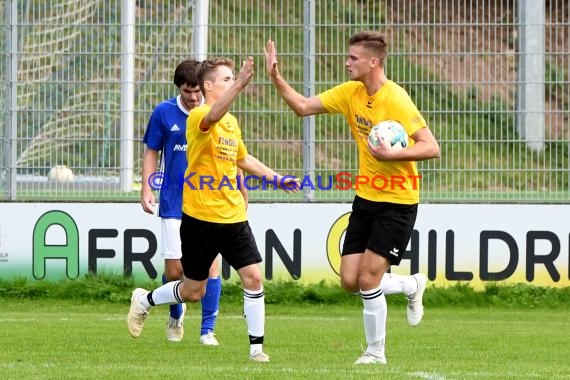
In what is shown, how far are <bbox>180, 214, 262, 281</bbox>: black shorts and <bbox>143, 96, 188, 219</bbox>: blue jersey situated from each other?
4.98 feet

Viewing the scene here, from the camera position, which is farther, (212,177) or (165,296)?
(165,296)

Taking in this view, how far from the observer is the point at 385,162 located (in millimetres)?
8539

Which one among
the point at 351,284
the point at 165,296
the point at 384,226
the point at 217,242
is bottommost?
the point at 165,296

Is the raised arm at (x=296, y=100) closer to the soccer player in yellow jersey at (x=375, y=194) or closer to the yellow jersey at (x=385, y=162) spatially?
the soccer player in yellow jersey at (x=375, y=194)

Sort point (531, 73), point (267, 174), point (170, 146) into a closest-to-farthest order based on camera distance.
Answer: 1. point (267, 174)
2. point (170, 146)
3. point (531, 73)

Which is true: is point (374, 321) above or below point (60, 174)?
below

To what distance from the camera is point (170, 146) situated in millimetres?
10359

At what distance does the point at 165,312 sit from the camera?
13414 mm

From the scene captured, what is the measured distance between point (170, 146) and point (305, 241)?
3.80 m

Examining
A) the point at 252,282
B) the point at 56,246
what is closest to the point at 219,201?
the point at 252,282

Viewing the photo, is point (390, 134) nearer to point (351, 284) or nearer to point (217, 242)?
point (351, 284)

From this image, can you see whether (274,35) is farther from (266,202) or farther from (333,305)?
(333,305)

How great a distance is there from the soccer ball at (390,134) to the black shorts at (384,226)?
48cm

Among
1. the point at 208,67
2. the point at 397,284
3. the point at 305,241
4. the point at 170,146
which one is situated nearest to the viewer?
the point at 208,67
